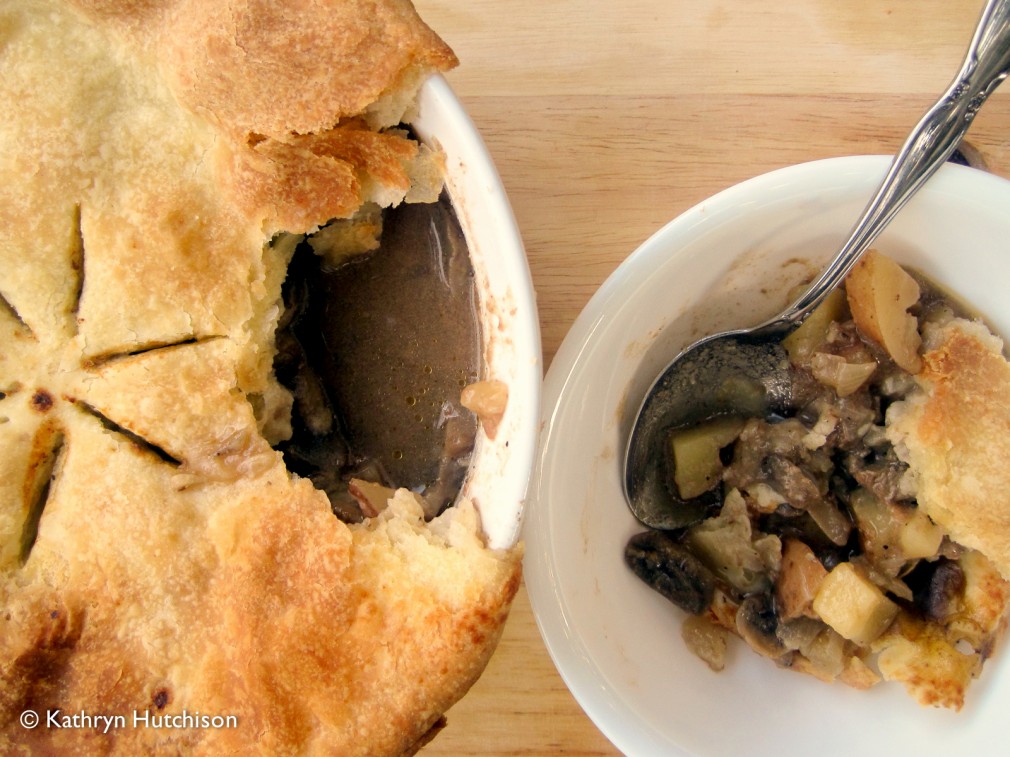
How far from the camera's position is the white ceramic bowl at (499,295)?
102cm

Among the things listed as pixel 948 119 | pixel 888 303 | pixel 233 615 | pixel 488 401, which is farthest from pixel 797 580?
pixel 233 615

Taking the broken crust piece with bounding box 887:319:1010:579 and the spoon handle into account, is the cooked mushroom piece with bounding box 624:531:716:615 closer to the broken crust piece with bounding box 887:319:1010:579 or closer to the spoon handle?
the broken crust piece with bounding box 887:319:1010:579

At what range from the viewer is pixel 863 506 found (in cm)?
126

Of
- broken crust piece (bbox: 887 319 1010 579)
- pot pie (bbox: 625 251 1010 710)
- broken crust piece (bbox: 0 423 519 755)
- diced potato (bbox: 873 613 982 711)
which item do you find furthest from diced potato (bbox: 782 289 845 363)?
broken crust piece (bbox: 0 423 519 755)

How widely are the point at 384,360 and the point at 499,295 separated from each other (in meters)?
0.30

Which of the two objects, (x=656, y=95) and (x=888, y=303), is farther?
(x=656, y=95)

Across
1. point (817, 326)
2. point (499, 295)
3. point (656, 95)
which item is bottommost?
point (817, 326)

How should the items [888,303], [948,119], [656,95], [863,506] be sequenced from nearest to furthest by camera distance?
[948,119], [888,303], [863,506], [656,95]

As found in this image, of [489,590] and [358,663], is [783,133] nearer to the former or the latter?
[489,590]

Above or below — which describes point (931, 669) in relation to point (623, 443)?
below

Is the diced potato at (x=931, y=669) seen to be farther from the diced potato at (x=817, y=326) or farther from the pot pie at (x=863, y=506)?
the diced potato at (x=817, y=326)

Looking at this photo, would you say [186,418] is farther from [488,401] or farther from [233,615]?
[488,401]

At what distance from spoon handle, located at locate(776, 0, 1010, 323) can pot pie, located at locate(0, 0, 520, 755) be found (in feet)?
2.02

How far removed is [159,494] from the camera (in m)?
1.10
